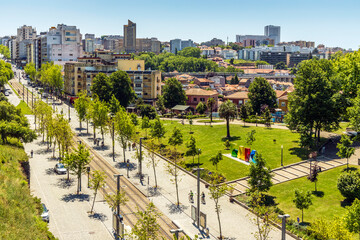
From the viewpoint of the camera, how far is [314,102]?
65.9 m

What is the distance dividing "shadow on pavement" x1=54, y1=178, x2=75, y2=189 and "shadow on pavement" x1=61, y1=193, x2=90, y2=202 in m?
3.65

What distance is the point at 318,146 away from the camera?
223ft

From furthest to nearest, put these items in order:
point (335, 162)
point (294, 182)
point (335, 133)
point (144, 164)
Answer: point (335, 133) → point (144, 164) → point (335, 162) → point (294, 182)

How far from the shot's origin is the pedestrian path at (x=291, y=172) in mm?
54656

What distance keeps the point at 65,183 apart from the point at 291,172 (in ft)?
108

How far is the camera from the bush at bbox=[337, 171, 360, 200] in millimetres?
45688

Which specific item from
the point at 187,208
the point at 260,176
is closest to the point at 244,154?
the point at 260,176

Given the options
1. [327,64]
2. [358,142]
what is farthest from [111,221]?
[327,64]

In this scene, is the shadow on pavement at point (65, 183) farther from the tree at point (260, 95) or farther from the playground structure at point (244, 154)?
the tree at point (260, 95)

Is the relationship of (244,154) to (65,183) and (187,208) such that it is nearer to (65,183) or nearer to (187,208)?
(187,208)

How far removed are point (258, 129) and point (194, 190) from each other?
34.3 metres

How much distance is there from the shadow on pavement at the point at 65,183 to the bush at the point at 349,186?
36170 millimetres

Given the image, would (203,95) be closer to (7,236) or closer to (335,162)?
(335,162)

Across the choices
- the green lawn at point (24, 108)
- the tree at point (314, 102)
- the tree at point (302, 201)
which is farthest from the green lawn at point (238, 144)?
the green lawn at point (24, 108)
